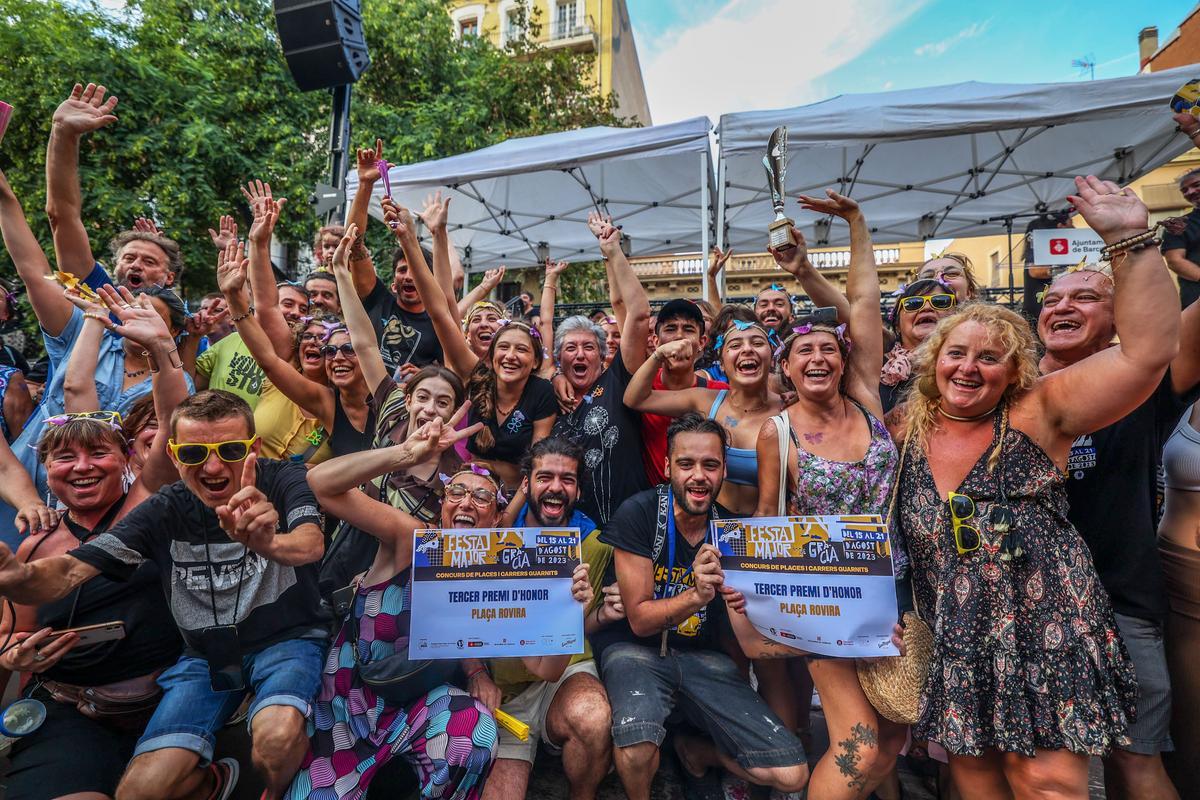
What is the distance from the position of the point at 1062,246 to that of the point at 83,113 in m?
8.58

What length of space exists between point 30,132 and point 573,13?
2324cm

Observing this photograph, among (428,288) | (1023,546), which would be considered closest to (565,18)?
(428,288)

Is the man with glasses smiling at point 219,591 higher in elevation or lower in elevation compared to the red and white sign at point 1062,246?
lower

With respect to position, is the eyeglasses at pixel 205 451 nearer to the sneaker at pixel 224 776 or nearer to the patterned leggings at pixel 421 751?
the patterned leggings at pixel 421 751

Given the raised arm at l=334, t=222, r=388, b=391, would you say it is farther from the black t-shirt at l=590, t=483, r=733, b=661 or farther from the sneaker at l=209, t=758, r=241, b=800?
the sneaker at l=209, t=758, r=241, b=800

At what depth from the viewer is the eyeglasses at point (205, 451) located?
235 cm

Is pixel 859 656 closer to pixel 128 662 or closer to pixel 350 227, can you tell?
pixel 128 662

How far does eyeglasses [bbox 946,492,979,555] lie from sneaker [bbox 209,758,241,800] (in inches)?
125

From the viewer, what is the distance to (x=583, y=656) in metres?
2.99

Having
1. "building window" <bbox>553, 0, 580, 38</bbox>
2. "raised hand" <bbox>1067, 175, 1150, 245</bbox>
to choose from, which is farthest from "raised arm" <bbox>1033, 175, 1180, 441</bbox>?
"building window" <bbox>553, 0, 580, 38</bbox>

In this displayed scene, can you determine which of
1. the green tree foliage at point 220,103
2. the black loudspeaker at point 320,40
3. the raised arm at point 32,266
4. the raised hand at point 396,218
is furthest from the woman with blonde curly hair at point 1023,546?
the green tree foliage at point 220,103

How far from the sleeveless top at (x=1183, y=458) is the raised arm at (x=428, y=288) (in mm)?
3557

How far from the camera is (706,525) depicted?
2973 mm

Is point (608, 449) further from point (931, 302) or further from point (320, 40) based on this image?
point (320, 40)
